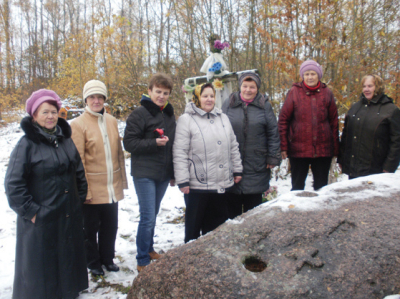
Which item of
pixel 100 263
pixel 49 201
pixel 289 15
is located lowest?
pixel 100 263

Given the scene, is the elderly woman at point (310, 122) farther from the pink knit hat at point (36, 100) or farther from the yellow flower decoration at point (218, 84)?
the pink knit hat at point (36, 100)

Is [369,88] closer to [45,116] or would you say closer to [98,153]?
[98,153]

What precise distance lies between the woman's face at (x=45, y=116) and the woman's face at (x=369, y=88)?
3221 mm

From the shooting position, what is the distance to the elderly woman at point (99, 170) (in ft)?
9.14

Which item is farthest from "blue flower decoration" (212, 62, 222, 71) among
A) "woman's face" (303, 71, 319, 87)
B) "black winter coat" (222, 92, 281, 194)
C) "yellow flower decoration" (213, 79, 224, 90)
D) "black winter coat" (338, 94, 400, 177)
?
"black winter coat" (338, 94, 400, 177)

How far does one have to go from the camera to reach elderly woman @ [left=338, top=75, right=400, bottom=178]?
316 centimetres

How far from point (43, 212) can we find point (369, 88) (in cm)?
347

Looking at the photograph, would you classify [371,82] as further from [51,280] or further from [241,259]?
[51,280]

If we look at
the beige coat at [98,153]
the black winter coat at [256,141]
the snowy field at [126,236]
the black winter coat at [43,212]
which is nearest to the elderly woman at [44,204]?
the black winter coat at [43,212]

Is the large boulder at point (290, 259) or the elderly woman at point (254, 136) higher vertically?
the elderly woman at point (254, 136)

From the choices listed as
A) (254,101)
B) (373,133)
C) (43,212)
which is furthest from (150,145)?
(373,133)

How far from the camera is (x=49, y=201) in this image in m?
2.26

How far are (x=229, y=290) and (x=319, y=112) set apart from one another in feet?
8.01

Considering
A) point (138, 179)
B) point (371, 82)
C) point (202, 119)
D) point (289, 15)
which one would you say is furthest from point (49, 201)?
point (289, 15)
